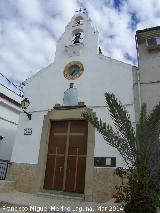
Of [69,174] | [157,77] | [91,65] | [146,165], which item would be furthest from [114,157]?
[91,65]

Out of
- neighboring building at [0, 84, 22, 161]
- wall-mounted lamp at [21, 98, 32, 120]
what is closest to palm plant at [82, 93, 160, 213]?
wall-mounted lamp at [21, 98, 32, 120]

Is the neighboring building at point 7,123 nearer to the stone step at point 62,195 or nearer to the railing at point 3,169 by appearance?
the railing at point 3,169

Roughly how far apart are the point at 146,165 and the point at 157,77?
4265 millimetres

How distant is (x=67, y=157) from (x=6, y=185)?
2.58 m

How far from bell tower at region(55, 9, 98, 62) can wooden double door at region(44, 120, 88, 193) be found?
3.29 meters

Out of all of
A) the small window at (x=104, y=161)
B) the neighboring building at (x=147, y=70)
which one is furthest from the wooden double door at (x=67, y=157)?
the neighboring building at (x=147, y=70)

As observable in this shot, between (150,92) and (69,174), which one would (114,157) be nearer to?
(69,174)

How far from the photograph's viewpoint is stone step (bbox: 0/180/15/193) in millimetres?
9406

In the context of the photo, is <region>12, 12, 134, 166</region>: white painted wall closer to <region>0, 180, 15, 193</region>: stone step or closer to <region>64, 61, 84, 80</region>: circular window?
<region>64, 61, 84, 80</region>: circular window

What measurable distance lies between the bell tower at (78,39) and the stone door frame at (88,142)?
2.75 m

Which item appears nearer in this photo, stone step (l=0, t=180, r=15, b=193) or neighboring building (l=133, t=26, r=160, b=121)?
neighboring building (l=133, t=26, r=160, b=121)

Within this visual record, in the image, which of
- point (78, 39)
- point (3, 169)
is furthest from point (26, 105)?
point (78, 39)

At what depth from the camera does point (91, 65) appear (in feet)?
35.0

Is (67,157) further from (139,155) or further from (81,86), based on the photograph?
(139,155)
